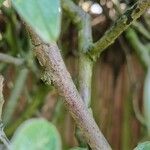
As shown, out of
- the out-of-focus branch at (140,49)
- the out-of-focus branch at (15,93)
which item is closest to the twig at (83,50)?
the out-of-focus branch at (140,49)

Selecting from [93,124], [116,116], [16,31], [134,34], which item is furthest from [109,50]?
[93,124]

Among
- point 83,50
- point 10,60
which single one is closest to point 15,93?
point 10,60

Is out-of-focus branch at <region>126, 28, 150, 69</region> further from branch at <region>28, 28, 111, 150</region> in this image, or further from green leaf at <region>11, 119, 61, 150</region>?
green leaf at <region>11, 119, 61, 150</region>

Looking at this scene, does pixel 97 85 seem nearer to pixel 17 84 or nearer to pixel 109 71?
pixel 109 71

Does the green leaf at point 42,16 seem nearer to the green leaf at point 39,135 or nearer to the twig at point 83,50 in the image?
the green leaf at point 39,135

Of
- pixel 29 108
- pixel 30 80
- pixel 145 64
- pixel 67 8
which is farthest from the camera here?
pixel 30 80

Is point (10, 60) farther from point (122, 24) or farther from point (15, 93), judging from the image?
point (122, 24)

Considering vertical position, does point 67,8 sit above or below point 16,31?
below
